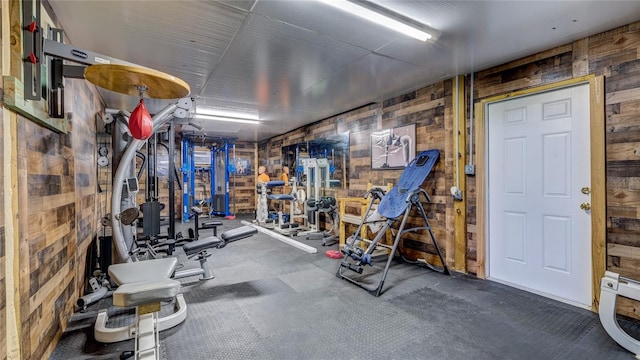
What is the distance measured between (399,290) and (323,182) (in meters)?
3.30

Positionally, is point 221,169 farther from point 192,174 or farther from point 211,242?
point 211,242

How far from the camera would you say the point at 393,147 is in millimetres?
4414

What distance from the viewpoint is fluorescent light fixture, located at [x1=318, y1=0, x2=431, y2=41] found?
2.07 m

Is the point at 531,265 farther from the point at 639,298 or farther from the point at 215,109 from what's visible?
the point at 215,109

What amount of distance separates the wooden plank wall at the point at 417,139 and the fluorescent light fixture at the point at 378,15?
1445mm

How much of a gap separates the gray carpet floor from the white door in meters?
0.23

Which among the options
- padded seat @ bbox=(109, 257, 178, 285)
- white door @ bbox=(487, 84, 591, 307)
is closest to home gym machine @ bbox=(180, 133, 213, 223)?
padded seat @ bbox=(109, 257, 178, 285)

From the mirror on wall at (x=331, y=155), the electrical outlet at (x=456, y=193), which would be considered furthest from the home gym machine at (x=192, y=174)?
A: the electrical outlet at (x=456, y=193)

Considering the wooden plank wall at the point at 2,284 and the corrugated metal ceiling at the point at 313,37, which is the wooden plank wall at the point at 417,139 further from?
the wooden plank wall at the point at 2,284

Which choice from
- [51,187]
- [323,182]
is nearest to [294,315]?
[51,187]

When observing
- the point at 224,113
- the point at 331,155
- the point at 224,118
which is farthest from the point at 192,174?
the point at 331,155

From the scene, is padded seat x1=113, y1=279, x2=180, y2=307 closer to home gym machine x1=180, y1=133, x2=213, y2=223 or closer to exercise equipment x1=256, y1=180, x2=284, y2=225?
exercise equipment x1=256, y1=180, x2=284, y2=225

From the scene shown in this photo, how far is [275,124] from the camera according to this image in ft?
21.7

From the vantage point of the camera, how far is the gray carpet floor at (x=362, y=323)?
1983 mm
